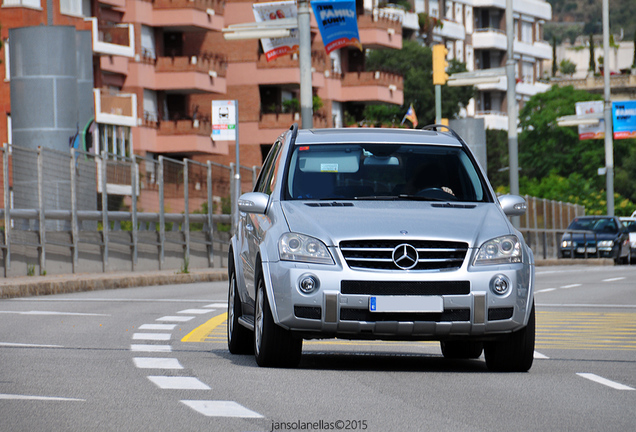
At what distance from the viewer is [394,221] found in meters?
10.4

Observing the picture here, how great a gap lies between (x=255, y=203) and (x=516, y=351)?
2242 mm

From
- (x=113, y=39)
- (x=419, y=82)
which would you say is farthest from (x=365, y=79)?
(x=113, y=39)

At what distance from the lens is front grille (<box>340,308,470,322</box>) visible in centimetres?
1020

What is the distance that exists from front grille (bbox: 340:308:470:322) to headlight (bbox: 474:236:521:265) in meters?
0.39

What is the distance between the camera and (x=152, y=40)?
71.8 m

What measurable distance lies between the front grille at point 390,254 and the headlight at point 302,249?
0.46ft

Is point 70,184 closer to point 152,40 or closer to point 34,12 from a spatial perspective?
point 34,12

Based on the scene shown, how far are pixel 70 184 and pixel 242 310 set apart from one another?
51.6 ft

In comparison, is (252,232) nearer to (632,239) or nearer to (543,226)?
(632,239)

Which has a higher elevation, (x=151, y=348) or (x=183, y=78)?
(x=183, y=78)

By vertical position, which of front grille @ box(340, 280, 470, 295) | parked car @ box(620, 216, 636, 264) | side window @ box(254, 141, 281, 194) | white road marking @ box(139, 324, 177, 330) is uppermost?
side window @ box(254, 141, 281, 194)

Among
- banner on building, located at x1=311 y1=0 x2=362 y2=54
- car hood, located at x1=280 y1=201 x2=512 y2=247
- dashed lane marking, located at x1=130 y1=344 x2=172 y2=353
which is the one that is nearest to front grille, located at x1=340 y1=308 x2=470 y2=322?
car hood, located at x1=280 y1=201 x2=512 y2=247

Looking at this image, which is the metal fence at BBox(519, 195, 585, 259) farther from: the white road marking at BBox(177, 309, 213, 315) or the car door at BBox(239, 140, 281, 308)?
the car door at BBox(239, 140, 281, 308)

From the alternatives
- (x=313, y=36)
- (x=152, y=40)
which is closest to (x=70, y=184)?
(x=152, y=40)
